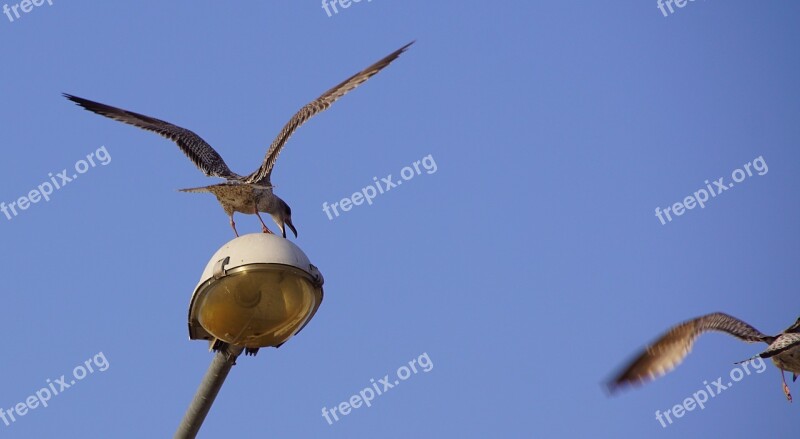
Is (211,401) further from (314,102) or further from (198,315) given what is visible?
(314,102)

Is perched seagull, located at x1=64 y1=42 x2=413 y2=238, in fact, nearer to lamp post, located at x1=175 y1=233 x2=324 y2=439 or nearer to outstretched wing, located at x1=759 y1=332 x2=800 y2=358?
outstretched wing, located at x1=759 y1=332 x2=800 y2=358

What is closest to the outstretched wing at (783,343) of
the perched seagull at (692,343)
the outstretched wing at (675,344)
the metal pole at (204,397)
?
the perched seagull at (692,343)

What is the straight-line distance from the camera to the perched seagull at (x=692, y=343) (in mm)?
11352

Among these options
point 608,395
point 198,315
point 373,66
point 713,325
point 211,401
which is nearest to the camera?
point 211,401

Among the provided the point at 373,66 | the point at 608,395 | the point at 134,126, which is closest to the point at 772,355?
the point at 608,395

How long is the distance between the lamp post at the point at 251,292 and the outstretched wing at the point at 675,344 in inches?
244

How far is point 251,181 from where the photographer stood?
36.9 ft

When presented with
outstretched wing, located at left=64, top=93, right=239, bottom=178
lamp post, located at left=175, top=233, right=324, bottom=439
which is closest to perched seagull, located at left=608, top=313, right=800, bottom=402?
outstretched wing, located at left=64, top=93, right=239, bottom=178

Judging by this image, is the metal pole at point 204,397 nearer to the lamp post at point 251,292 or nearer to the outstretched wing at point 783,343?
the lamp post at point 251,292

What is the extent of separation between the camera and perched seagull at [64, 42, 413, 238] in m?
11.3

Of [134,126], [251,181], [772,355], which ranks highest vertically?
[134,126]

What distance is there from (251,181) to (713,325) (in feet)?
18.3

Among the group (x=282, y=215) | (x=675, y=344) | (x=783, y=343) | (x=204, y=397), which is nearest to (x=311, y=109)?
(x=282, y=215)

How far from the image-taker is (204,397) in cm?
530
